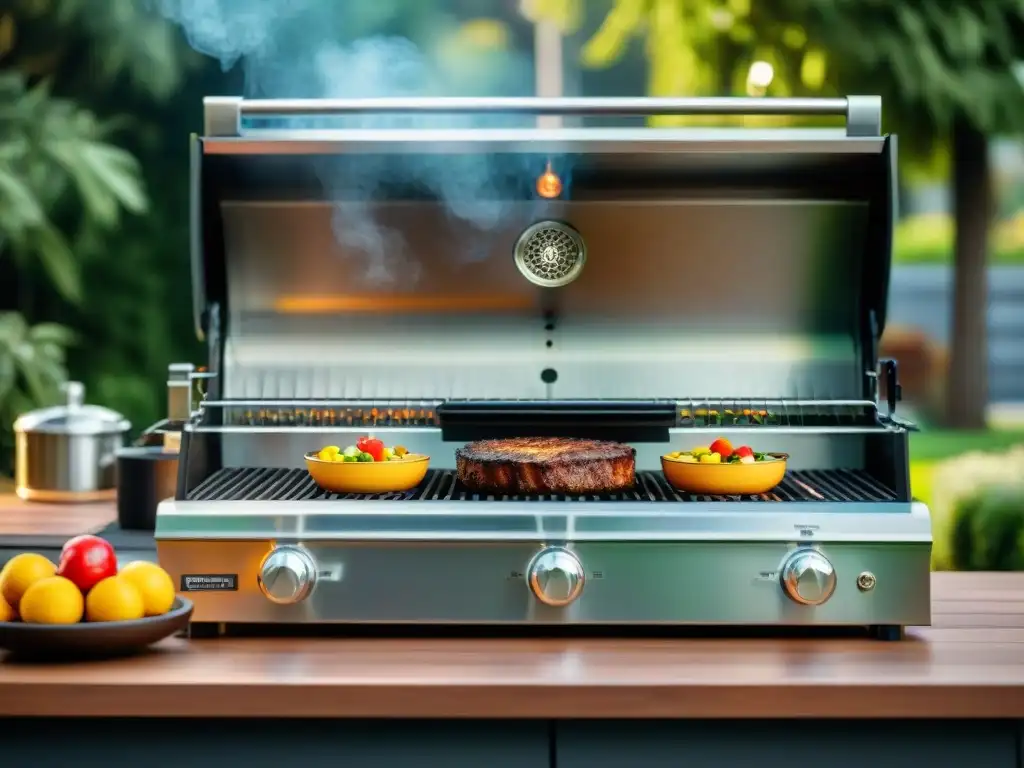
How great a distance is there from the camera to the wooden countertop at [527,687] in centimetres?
183

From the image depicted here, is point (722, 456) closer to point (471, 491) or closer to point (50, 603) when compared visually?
point (471, 491)

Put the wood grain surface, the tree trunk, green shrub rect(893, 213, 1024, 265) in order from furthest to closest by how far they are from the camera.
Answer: green shrub rect(893, 213, 1024, 265) → the tree trunk → the wood grain surface

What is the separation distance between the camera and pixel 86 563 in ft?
6.54

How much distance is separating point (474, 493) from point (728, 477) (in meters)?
0.48

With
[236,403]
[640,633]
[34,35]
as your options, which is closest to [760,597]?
[640,633]

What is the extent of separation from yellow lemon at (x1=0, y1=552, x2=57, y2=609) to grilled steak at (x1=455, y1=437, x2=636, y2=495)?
777mm

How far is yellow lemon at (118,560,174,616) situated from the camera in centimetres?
Answer: 197

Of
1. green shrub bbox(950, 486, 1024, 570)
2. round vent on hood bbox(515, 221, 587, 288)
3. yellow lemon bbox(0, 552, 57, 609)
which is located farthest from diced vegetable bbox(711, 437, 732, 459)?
green shrub bbox(950, 486, 1024, 570)

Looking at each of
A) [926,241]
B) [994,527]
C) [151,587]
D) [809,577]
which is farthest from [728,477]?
[926,241]

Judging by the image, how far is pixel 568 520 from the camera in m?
2.03

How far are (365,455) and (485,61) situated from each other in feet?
13.1

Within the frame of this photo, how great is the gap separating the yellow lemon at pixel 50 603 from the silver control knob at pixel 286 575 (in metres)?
0.32

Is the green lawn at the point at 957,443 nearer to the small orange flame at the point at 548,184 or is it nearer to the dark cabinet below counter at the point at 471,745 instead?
the small orange flame at the point at 548,184

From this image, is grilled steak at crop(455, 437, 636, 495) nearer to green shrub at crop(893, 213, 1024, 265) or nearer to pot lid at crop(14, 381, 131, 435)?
pot lid at crop(14, 381, 131, 435)
